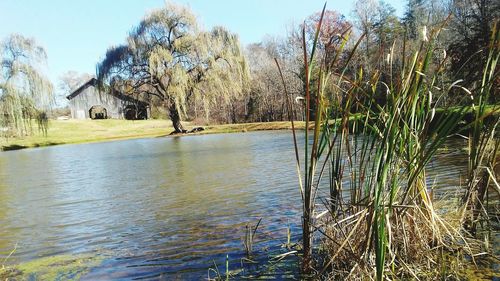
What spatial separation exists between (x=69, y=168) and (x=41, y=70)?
16.5 meters

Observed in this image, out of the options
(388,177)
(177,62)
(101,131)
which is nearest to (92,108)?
(101,131)

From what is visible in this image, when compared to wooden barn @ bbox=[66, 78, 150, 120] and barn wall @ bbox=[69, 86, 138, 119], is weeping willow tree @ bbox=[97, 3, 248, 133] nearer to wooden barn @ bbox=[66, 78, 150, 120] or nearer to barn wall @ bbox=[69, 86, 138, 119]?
wooden barn @ bbox=[66, 78, 150, 120]

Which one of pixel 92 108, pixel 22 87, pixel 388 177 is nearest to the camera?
pixel 388 177

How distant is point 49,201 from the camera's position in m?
8.82

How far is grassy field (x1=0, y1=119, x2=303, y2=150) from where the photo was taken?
33.6m

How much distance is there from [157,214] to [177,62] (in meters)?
29.2

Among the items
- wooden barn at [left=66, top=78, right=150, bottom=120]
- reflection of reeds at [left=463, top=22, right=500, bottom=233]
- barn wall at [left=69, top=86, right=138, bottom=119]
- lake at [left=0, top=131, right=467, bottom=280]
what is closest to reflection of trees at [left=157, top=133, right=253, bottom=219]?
lake at [left=0, top=131, right=467, bottom=280]

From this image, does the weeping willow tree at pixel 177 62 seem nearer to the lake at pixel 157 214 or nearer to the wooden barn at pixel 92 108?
the wooden barn at pixel 92 108

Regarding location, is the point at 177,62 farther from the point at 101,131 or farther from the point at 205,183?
the point at 205,183

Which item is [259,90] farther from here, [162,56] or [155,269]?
[155,269]

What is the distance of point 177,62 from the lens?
34.7 meters

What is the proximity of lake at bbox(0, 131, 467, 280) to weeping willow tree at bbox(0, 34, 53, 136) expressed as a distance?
658 inches

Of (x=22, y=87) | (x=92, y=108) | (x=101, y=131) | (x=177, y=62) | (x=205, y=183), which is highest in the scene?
(x=177, y=62)

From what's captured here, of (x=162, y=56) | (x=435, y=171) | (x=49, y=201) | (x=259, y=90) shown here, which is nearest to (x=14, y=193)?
(x=49, y=201)
